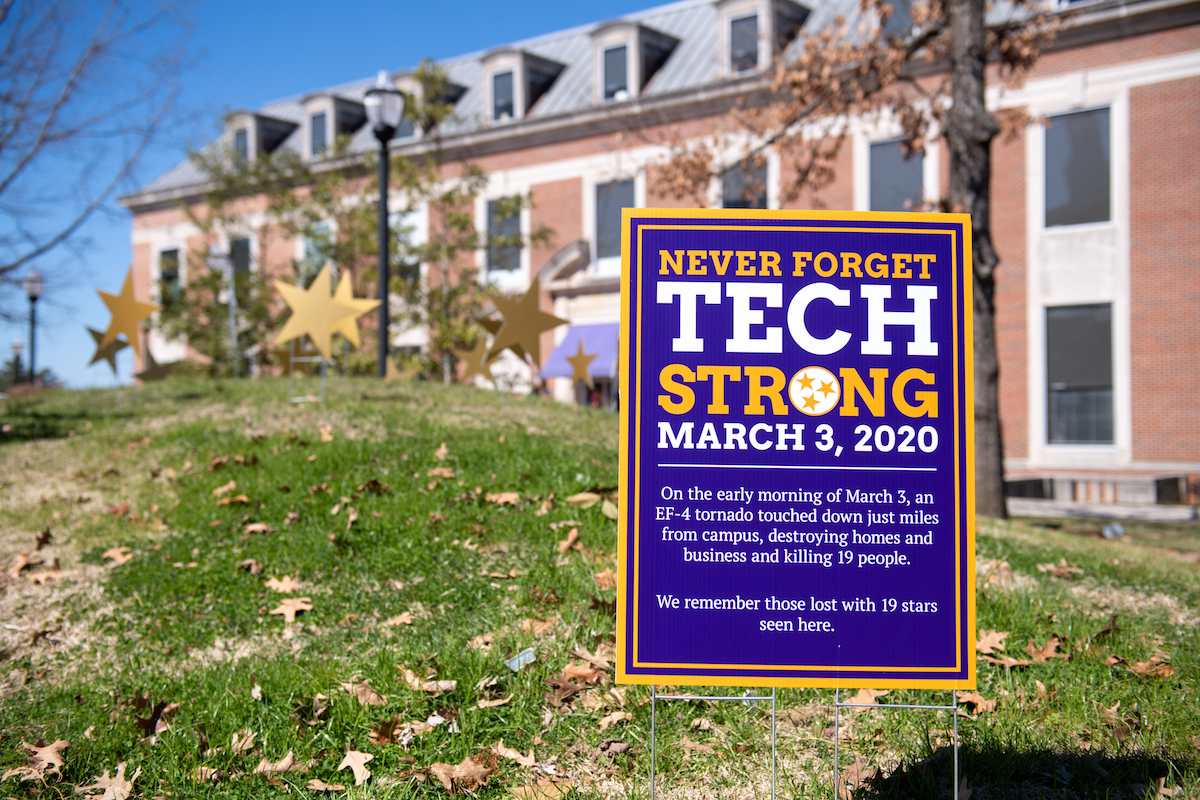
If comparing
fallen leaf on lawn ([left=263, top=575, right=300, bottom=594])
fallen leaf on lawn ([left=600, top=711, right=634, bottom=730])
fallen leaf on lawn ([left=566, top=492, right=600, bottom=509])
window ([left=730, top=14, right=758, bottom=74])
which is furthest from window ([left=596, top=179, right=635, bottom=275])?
fallen leaf on lawn ([left=600, top=711, right=634, bottom=730])

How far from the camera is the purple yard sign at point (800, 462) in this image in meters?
3.06

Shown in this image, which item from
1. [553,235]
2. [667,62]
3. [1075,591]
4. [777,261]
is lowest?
[1075,591]

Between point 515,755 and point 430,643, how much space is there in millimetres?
1131

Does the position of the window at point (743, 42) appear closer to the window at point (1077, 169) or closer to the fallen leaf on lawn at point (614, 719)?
the window at point (1077, 169)

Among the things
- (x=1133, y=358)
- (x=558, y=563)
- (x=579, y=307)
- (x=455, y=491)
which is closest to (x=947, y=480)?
(x=558, y=563)

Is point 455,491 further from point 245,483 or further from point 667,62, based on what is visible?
point 667,62

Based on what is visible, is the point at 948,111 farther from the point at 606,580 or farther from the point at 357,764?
the point at 357,764

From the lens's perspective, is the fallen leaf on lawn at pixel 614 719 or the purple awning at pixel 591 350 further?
the purple awning at pixel 591 350

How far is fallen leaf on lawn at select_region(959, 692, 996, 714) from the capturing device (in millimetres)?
4020

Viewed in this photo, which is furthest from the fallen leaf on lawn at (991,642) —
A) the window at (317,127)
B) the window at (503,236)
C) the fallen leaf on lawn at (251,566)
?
the window at (317,127)

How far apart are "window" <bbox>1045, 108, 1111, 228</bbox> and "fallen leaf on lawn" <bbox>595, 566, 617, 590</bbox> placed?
66.3 feet

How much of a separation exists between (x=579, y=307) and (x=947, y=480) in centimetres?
2502

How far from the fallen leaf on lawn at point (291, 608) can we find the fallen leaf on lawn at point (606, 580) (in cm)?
171

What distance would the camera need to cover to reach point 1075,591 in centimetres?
576
